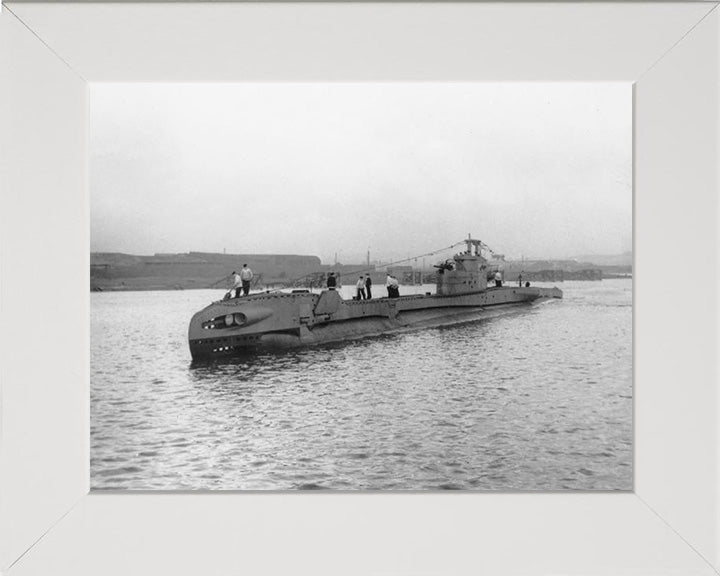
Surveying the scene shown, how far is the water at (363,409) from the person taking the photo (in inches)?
179

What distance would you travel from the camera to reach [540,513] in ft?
10.7

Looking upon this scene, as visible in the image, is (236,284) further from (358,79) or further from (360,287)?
(358,79)

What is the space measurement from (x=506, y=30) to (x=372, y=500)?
2375 mm

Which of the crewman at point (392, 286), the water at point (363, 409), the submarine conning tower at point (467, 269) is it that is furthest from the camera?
the crewman at point (392, 286)

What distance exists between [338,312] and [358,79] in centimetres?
307

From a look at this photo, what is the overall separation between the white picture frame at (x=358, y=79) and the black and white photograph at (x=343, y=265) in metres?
1.31

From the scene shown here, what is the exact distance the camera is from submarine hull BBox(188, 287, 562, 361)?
17.9 feet

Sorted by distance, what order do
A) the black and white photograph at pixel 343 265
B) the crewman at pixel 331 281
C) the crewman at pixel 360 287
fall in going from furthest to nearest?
the crewman at pixel 360 287 < the crewman at pixel 331 281 < the black and white photograph at pixel 343 265

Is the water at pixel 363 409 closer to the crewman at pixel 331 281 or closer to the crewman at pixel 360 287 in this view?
the crewman at pixel 360 287

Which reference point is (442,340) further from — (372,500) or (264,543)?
(264,543)

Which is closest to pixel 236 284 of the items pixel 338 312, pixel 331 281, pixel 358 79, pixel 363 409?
pixel 331 281

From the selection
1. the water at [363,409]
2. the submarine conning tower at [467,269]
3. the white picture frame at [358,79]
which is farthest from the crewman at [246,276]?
the white picture frame at [358,79]

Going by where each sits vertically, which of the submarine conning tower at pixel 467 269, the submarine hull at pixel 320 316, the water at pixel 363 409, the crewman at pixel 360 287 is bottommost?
the water at pixel 363 409
